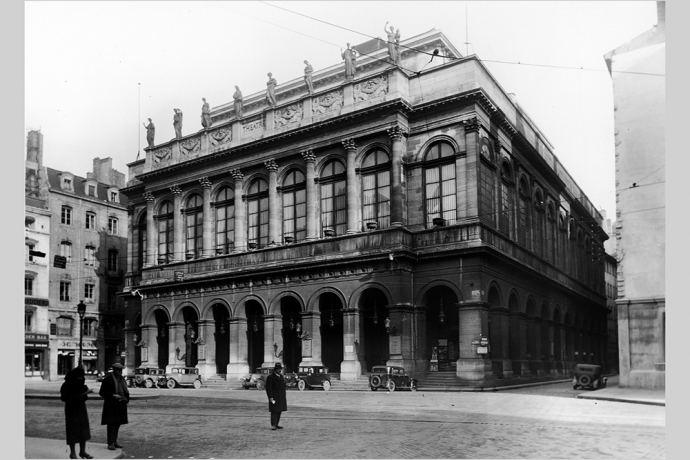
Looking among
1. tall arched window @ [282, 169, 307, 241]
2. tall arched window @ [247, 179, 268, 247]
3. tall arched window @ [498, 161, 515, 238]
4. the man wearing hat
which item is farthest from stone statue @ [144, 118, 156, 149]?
the man wearing hat

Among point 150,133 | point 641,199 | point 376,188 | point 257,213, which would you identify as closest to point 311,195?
point 376,188

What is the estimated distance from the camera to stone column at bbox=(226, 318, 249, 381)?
32250mm

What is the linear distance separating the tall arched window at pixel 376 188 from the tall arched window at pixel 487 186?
516cm

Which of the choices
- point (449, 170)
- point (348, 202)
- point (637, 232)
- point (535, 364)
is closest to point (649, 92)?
point (637, 232)

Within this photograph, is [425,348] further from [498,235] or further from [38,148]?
[38,148]

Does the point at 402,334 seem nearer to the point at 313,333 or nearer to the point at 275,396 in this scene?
the point at 313,333

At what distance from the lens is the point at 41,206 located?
18953mm

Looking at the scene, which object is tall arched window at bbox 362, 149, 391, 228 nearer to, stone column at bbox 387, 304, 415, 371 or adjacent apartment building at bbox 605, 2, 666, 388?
stone column at bbox 387, 304, 415, 371

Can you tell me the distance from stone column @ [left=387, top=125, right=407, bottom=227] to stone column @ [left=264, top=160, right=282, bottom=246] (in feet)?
20.7

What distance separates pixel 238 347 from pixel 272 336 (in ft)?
7.72

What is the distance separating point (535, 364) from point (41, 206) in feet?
45.1

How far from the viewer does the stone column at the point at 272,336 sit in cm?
3095

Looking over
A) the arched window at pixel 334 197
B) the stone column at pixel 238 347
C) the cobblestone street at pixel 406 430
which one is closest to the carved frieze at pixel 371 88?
the arched window at pixel 334 197

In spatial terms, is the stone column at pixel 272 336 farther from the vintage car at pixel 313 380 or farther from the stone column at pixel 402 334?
the stone column at pixel 402 334
